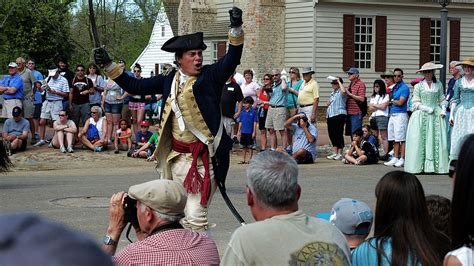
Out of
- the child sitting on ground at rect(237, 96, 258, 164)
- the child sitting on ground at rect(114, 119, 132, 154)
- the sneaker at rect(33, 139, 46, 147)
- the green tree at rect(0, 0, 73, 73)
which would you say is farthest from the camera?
the green tree at rect(0, 0, 73, 73)

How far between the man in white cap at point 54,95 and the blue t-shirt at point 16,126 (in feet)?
4.05

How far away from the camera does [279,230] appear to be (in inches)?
163

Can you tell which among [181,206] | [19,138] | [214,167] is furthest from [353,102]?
[181,206]

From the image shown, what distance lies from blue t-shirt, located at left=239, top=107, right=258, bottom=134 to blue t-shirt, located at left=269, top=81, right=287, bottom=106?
488 mm

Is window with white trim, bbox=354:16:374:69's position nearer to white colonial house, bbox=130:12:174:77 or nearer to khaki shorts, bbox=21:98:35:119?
khaki shorts, bbox=21:98:35:119

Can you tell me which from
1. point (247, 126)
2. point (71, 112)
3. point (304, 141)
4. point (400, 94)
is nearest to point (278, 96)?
point (247, 126)

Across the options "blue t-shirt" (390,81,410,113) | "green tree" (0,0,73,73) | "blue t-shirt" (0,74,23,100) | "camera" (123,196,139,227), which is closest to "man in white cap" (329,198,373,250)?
"camera" (123,196,139,227)

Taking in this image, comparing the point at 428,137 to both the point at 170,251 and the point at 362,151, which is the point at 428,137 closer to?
the point at 362,151

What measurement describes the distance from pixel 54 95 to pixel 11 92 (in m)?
1.06

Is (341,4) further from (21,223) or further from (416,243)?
(21,223)

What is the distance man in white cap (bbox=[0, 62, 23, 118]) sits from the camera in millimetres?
19828

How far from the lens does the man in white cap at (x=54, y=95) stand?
20534 millimetres

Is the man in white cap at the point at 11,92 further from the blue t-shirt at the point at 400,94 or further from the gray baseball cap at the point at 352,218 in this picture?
the gray baseball cap at the point at 352,218

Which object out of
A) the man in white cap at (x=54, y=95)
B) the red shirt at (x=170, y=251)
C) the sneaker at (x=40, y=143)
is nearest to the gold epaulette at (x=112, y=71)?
the red shirt at (x=170, y=251)
